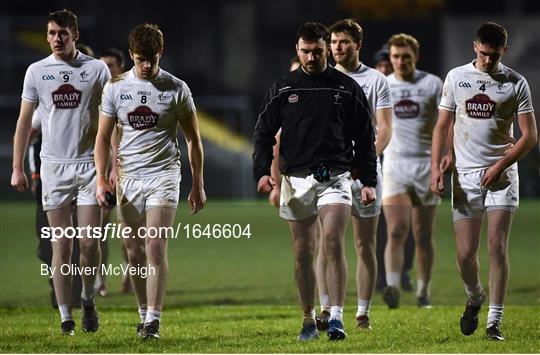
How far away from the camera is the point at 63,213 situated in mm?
8117

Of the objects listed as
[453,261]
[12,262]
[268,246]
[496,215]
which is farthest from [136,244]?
[268,246]

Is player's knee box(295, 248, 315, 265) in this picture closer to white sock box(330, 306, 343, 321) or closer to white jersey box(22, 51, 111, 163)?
white sock box(330, 306, 343, 321)

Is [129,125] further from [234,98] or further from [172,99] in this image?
[234,98]

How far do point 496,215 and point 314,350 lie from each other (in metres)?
1.40

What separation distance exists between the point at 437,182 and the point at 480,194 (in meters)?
0.27

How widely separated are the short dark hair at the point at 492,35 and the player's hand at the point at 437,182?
2.69 ft

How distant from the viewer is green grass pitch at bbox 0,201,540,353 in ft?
24.6

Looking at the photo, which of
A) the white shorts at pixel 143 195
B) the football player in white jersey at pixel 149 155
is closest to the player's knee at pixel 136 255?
the football player in white jersey at pixel 149 155

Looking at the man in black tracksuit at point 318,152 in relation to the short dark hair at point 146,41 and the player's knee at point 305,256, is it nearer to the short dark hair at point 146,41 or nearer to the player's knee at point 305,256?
the player's knee at point 305,256

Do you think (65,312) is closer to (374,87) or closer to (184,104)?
(184,104)

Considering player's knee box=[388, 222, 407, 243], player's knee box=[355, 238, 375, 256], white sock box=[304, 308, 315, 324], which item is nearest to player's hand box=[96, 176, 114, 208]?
white sock box=[304, 308, 315, 324]

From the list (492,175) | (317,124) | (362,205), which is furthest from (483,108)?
(362,205)

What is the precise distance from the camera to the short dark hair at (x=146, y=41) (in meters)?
7.41

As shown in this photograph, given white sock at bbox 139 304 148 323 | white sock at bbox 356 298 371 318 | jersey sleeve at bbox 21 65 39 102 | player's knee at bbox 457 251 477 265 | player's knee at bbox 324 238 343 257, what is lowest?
white sock at bbox 356 298 371 318
